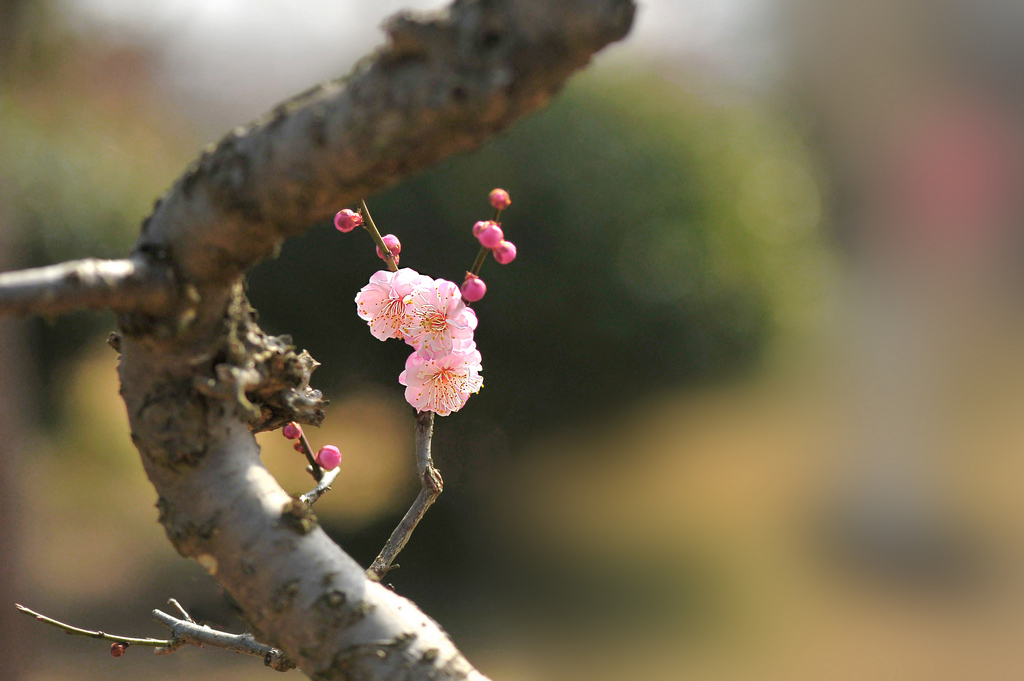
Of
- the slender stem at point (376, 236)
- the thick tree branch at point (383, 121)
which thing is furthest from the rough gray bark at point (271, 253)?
the slender stem at point (376, 236)

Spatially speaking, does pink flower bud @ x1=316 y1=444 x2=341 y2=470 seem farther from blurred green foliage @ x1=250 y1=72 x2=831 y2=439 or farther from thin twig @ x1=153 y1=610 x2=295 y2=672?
blurred green foliage @ x1=250 y1=72 x2=831 y2=439

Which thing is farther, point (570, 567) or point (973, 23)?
point (570, 567)

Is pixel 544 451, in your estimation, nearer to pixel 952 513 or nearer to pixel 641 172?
pixel 641 172

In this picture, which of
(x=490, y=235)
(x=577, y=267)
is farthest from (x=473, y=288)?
(x=577, y=267)

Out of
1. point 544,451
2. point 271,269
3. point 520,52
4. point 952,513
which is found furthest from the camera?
point 952,513

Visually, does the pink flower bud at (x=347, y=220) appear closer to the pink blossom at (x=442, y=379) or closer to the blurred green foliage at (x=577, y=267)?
the pink blossom at (x=442, y=379)

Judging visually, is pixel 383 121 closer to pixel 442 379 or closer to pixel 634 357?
pixel 442 379

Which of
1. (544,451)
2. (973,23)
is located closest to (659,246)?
(544,451)
